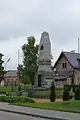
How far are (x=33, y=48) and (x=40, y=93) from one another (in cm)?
3916

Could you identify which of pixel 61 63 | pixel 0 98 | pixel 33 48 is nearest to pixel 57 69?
pixel 61 63

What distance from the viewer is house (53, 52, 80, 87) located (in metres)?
73.3

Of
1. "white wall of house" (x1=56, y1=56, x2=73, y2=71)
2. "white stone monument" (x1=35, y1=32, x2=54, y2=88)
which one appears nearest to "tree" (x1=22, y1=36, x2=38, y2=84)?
"white wall of house" (x1=56, y1=56, x2=73, y2=71)

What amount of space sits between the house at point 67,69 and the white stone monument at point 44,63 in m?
23.3

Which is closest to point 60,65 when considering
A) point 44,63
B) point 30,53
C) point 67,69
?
point 67,69

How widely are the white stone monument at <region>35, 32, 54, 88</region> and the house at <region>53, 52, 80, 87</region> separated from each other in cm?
2330

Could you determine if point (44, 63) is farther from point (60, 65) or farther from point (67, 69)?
point (60, 65)

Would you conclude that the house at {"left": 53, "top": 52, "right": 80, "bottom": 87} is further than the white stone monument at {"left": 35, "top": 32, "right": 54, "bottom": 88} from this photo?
Yes

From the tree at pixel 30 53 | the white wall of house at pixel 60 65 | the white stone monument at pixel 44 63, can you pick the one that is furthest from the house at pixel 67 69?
the white stone monument at pixel 44 63

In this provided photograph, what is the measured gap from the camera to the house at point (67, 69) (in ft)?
240

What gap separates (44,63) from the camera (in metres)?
47.9

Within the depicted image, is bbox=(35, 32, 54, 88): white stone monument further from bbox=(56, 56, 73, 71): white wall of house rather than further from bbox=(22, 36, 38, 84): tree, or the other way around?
bbox=(22, 36, 38, 84): tree

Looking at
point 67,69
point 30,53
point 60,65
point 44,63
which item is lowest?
point 44,63

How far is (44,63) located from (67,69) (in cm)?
2981
